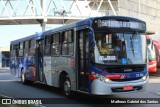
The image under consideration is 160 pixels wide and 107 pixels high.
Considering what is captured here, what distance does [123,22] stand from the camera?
Result: 1298 centimetres

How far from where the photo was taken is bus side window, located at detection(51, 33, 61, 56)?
15914mm

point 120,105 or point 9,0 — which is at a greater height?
point 9,0

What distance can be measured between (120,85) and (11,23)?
63.9 metres

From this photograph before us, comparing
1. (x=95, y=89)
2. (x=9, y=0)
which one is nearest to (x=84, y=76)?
(x=95, y=89)

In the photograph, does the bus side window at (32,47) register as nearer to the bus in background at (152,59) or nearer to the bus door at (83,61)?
the bus door at (83,61)

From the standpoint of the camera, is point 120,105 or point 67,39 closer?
point 120,105

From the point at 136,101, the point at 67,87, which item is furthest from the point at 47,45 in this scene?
the point at 136,101

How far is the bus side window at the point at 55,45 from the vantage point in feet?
52.2

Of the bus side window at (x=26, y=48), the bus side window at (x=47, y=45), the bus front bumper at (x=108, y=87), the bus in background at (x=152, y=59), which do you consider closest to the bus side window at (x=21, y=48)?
the bus side window at (x=26, y=48)

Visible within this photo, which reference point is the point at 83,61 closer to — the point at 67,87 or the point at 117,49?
the point at 117,49

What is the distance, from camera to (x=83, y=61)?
1316 centimetres

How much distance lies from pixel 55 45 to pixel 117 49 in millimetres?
4410

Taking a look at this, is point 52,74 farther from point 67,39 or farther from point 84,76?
point 84,76

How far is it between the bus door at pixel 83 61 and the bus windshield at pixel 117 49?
21.6 inches
